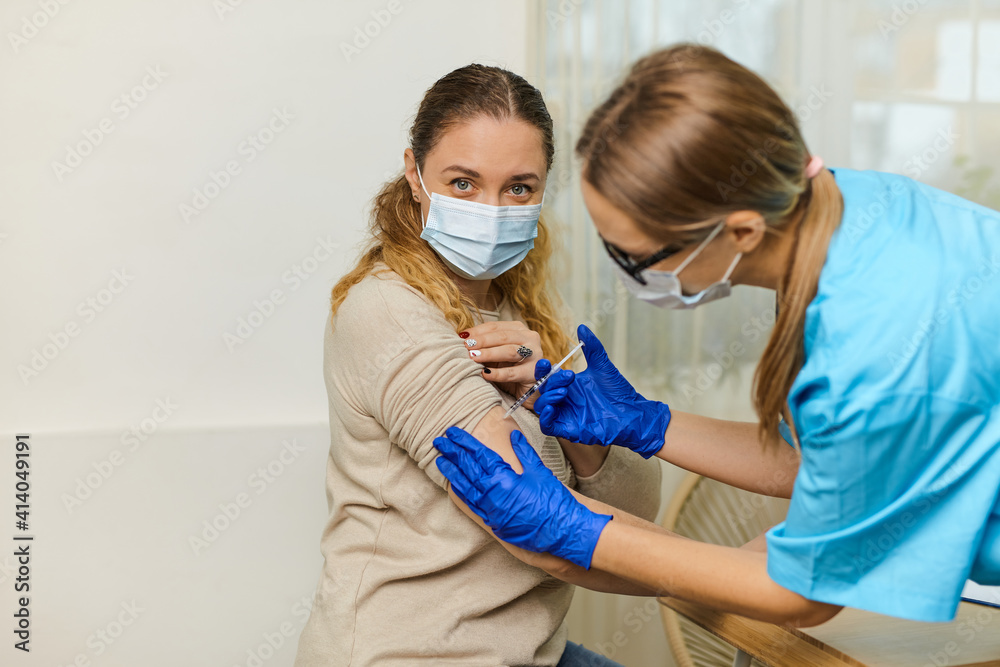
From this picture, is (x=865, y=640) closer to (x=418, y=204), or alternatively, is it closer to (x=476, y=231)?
Answer: (x=476, y=231)

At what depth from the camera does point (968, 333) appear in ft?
2.71

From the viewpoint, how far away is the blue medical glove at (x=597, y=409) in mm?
1209

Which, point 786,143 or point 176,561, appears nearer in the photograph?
point 786,143

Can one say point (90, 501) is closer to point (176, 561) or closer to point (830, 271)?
point (176, 561)

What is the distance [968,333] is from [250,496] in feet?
4.82

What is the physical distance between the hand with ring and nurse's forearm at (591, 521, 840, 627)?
316 millimetres

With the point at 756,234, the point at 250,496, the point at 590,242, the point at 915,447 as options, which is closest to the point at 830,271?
the point at 756,234

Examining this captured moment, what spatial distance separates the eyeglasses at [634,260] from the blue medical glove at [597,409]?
0.82ft

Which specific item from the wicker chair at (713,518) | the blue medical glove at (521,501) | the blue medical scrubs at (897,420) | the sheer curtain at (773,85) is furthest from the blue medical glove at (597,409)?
the wicker chair at (713,518)

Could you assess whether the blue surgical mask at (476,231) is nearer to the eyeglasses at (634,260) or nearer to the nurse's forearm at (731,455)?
the eyeglasses at (634,260)

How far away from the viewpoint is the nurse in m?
0.81

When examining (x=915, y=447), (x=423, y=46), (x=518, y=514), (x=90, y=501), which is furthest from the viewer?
(x=423, y=46)

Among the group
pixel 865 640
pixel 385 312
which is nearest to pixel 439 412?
pixel 385 312

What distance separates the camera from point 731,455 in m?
1.28
